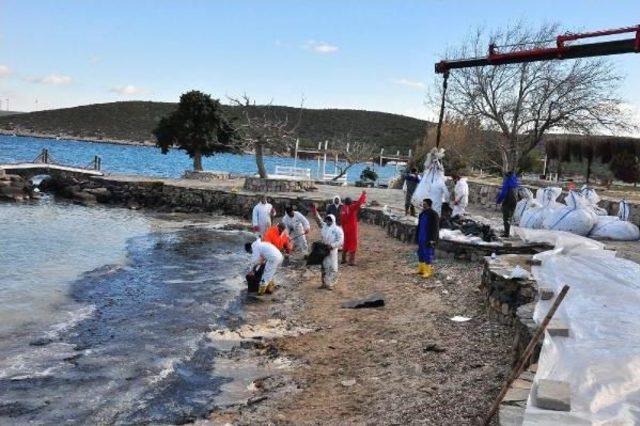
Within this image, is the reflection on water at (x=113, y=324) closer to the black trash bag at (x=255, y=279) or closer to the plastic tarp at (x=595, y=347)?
the black trash bag at (x=255, y=279)

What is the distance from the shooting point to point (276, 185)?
31516 millimetres

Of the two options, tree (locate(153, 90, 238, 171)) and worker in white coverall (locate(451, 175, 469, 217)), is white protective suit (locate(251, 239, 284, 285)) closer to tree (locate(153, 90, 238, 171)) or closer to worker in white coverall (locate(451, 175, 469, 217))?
worker in white coverall (locate(451, 175, 469, 217))

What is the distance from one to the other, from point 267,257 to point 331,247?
4.63ft

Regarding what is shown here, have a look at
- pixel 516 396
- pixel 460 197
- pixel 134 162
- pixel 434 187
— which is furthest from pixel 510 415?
pixel 134 162

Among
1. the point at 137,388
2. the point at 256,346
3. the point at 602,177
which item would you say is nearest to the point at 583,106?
the point at 602,177

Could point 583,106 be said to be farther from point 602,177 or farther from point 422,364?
point 422,364

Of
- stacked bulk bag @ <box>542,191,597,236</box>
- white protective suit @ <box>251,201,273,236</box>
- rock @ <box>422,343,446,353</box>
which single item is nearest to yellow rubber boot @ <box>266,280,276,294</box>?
white protective suit @ <box>251,201,273,236</box>

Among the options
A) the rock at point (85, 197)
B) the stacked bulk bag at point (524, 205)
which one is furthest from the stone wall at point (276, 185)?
Result: the stacked bulk bag at point (524, 205)

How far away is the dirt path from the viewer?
680 cm

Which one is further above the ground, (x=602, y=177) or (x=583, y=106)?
(x=583, y=106)

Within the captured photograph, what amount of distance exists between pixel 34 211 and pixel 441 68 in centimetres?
2011

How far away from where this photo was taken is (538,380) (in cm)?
520

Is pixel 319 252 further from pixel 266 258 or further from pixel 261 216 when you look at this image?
pixel 261 216

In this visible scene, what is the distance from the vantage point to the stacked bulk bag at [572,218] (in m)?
15.9
